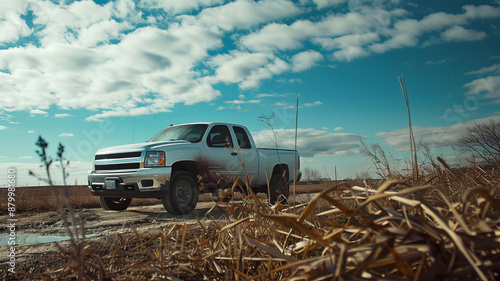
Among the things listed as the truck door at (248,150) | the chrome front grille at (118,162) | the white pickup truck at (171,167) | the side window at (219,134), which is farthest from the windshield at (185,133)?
the chrome front grille at (118,162)

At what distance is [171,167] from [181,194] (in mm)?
659

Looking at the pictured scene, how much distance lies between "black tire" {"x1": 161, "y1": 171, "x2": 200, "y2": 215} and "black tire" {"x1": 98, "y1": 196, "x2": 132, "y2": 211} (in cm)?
242

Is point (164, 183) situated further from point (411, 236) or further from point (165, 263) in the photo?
point (411, 236)

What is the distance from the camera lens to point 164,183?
754 centimetres

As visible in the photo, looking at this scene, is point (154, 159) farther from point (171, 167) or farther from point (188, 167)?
point (188, 167)

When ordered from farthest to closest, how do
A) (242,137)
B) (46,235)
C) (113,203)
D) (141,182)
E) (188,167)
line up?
(242,137)
(113,203)
(188,167)
(141,182)
(46,235)

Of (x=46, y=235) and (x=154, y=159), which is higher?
(x=154, y=159)

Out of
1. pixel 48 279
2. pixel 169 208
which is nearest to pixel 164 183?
pixel 169 208

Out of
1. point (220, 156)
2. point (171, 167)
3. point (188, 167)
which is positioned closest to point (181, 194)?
point (171, 167)

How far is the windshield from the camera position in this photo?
9.06 meters

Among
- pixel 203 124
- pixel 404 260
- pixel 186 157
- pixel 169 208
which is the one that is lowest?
pixel 169 208

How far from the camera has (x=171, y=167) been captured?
7.86 meters

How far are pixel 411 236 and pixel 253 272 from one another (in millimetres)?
657

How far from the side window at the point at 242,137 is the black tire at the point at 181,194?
84.1 inches
